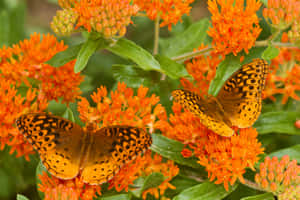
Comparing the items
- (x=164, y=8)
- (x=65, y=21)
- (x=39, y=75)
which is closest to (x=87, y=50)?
(x=65, y=21)

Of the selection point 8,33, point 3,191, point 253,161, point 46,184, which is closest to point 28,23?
point 8,33

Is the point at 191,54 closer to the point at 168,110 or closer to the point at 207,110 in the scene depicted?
the point at 168,110

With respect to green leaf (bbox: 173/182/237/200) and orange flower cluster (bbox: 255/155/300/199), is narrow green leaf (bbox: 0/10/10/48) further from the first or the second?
orange flower cluster (bbox: 255/155/300/199)

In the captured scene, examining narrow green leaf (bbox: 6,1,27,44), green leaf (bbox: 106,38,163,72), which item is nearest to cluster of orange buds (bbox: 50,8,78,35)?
green leaf (bbox: 106,38,163,72)

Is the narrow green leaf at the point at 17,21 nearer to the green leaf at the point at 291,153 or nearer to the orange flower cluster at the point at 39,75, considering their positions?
the orange flower cluster at the point at 39,75

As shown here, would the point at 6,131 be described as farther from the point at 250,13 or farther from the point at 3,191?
the point at 250,13

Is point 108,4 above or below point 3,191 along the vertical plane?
above
